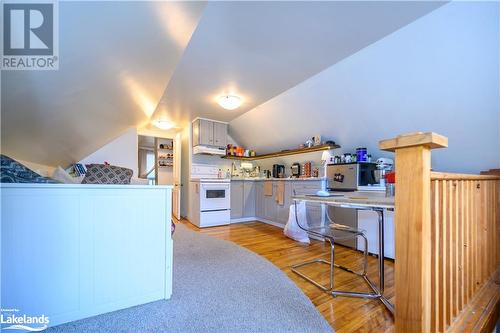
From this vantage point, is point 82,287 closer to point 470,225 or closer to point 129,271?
point 129,271

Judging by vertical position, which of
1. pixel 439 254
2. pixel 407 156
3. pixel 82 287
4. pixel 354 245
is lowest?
pixel 354 245

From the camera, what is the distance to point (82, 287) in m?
1.25

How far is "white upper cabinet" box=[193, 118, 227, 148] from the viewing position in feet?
14.1

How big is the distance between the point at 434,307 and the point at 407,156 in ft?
2.08

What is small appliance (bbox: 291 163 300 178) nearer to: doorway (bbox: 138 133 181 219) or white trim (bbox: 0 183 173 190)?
doorway (bbox: 138 133 181 219)

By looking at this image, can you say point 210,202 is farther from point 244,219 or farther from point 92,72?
point 92,72

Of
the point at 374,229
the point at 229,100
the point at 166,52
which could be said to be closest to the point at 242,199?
the point at 229,100

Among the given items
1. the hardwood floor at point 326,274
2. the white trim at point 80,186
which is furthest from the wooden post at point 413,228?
the white trim at point 80,186

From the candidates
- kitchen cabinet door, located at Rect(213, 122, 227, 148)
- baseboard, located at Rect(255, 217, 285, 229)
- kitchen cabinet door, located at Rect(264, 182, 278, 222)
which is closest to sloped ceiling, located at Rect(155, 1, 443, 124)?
kitchen cabinet door, located at Rect(213, 122, 227, 148)

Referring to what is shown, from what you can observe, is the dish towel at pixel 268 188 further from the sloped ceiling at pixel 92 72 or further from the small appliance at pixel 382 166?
the sloped ceiling at pixel 92 72

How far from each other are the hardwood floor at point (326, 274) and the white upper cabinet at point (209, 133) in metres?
1.84

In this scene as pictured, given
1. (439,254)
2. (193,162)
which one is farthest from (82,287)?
(193,162)

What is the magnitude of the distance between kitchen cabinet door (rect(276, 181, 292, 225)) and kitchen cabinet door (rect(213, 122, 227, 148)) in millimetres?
1773

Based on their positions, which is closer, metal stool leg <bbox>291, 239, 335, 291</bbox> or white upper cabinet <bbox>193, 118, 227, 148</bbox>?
metal stool leg <bbox>291, 239, 335, 291</bbox>
